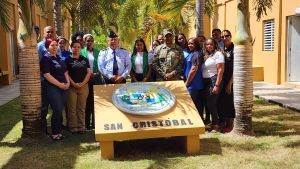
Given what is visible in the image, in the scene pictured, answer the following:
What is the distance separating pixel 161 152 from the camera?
5.54 metres

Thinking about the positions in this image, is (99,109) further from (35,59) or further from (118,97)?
(35,59)

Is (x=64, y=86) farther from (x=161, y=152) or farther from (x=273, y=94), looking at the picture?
(x=273, y=94)

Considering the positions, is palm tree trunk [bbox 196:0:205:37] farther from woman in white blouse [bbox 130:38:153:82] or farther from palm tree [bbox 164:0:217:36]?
woman in white blouse [bbox 130:38:153:82]

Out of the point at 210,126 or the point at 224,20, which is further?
the point at 224,20

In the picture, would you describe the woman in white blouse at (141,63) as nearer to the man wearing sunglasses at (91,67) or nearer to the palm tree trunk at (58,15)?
the man wearing sunglasses at (91,67)

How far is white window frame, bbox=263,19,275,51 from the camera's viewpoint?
14672 millimetres

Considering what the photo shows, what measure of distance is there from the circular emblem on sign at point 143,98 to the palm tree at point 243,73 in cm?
122

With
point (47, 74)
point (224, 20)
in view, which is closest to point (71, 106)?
point (47, 74)

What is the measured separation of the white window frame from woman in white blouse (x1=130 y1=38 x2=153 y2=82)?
9207mm

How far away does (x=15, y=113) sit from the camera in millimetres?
9453

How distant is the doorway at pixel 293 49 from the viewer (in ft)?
43.1

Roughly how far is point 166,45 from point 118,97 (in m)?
1.59

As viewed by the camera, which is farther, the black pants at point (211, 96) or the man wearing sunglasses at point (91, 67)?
the man wearing sunglasses at point (91, 67)

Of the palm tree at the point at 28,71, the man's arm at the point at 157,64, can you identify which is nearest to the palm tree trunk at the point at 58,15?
the palm tree at the point at 28,71
